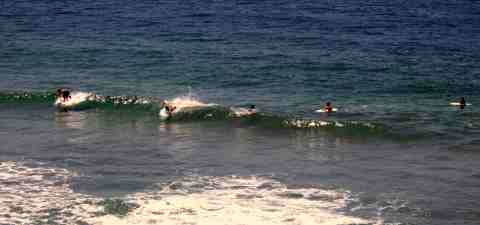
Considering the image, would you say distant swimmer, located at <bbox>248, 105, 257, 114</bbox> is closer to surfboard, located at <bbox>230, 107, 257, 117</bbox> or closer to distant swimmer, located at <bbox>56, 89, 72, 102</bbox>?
surfboard, located at <bbox>230, 107, 257, 117</bbox>

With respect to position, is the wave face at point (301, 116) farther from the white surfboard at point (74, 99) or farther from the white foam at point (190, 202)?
the white foam at point (190, 202)

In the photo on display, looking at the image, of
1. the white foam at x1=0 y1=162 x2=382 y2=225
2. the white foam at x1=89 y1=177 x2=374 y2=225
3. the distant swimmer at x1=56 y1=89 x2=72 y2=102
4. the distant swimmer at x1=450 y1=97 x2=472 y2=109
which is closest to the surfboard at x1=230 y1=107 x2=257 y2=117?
the distant swimmer at x1=56 y1=89 x2=72 y2=102

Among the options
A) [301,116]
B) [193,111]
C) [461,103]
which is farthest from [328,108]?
[193,111]

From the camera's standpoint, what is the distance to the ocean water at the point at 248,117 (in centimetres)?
3284

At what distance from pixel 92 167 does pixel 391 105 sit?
1786cm

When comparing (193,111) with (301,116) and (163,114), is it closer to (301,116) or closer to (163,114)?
(163,114)

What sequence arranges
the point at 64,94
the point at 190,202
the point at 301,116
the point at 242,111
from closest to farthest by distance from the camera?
the point at 190,202 → the point at 301,116 → the point at 242,111 → the point at 64,94

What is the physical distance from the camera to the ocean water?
108ft

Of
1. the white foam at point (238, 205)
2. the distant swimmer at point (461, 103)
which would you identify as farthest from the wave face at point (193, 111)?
the white foam at point (238, 205)

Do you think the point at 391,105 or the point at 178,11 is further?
the point at 178,11

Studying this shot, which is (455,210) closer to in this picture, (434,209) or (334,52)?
(434,209)

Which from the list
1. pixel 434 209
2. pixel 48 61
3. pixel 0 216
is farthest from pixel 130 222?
pixel 48 61

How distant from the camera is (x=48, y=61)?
5878cm

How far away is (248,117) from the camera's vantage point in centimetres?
4503
